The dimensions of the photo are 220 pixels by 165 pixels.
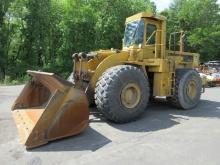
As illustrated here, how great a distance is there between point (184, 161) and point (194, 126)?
2.18 meters

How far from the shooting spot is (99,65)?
7.87 metres

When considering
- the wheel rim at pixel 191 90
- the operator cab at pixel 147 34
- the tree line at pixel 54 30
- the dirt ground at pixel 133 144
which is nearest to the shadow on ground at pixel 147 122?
the dirt ground at pixel 133 144

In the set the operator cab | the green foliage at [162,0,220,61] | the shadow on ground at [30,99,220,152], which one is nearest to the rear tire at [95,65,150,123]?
the shadow on ground at [30,99,220,152]

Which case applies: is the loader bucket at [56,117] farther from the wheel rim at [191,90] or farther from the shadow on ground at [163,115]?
the wheel rim at [191,90]

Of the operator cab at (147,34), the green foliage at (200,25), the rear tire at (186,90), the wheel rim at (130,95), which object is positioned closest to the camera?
the wheel rim at (130,95)

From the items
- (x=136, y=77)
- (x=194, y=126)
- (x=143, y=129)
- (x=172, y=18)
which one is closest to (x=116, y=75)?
(x=136, y=77)

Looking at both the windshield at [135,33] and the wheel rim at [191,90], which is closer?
the windshield at [135,33]

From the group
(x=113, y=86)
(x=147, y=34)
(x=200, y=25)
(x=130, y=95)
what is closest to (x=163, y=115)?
(x=130, y=95)

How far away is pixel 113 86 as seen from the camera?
7242 mm

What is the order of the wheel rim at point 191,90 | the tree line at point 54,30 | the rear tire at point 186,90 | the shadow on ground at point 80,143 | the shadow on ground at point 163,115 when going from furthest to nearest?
the tree line at point 54,30 → the wheel rim at point 191,90 → the rear tire at point 186,90 → the shadow on ground at point 163,115 → the shadow on ground at point 80,143

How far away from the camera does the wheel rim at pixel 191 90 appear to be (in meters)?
9.34

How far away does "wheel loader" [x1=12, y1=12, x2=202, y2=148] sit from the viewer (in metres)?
6.32

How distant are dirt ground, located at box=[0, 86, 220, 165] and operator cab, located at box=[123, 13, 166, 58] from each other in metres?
1.69

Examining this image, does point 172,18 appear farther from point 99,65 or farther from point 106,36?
point 99,65
